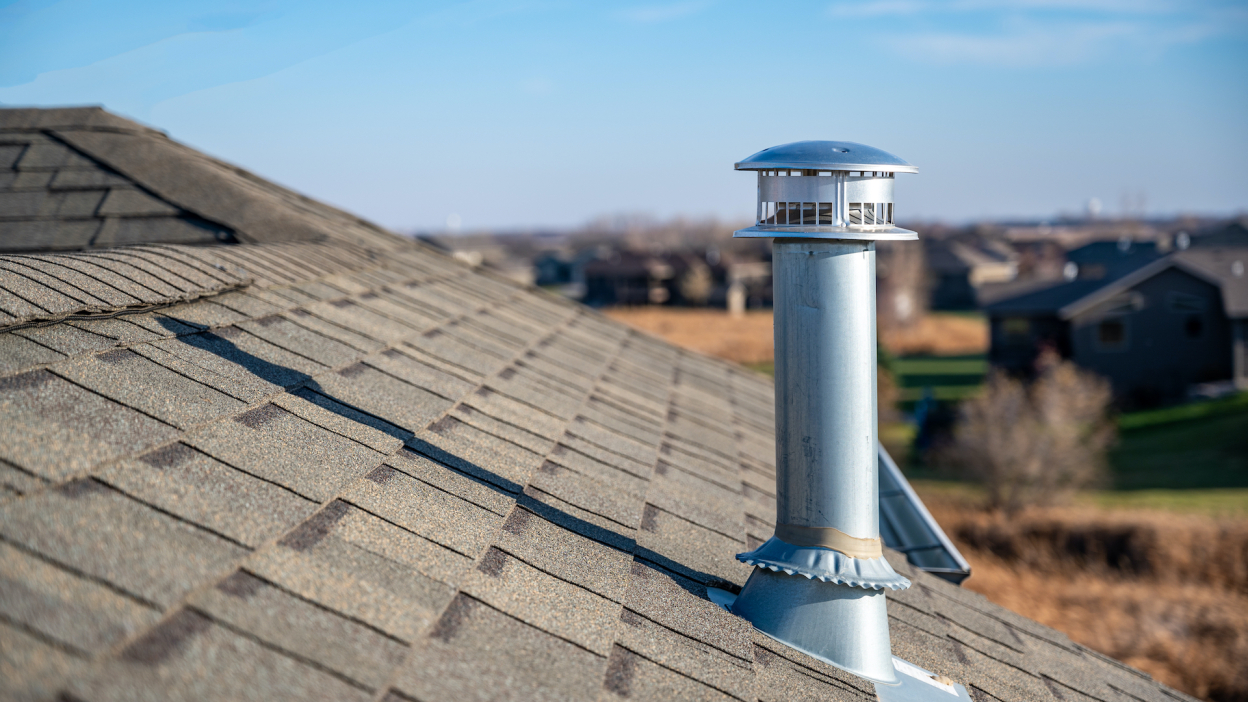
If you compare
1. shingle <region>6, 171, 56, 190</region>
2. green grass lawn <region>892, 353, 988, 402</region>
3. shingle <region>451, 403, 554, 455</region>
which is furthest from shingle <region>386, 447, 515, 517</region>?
green grass lawn <region>892, 353, 988, 402</region>

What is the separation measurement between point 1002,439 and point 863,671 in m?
21.3

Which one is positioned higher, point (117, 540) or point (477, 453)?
point (117, 540)

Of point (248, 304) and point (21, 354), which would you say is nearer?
point (21, 354)

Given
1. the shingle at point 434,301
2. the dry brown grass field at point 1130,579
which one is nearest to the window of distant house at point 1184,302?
the dry brown grass field at point 1130,579

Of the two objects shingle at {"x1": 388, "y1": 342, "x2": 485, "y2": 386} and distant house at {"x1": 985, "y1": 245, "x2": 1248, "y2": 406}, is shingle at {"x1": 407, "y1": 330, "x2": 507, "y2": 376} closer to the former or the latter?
shingle at {"x1": 388, "y1": 342, "x2": 485, "y2": 386}

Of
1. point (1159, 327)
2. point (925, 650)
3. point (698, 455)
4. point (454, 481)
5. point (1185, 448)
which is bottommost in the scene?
point (1185, 448)

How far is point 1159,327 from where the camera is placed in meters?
34.1

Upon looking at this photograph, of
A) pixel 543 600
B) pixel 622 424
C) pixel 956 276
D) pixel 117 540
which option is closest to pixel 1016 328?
pixel 622 424

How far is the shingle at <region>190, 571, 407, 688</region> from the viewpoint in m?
1.96

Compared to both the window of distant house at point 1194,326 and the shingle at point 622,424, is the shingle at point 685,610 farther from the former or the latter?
the window of distant house at point 1194,326

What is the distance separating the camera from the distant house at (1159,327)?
33.7 metres

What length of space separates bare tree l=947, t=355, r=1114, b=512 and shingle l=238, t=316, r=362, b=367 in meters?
20.6

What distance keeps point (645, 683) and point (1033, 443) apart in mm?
22293

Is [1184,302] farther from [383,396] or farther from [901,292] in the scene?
[383,396]
